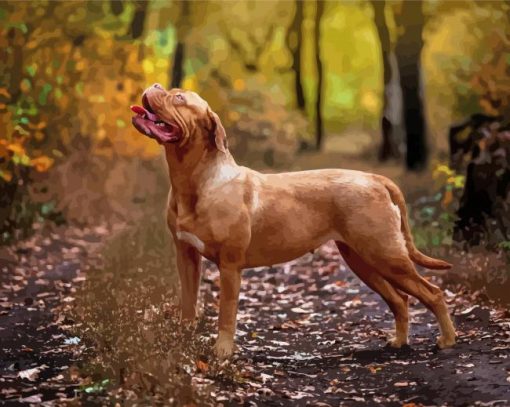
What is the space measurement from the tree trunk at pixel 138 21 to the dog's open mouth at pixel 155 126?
248 inches

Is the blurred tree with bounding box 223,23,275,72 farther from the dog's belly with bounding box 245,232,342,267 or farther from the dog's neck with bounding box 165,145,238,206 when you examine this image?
the dog's neck with bounding box 165,145,238,206

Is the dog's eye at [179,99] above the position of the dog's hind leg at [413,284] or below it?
above

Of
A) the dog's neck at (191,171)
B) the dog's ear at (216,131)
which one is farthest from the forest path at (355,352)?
the dog's ear at (216,131)

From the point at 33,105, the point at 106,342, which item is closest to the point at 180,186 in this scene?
the point at 106,342

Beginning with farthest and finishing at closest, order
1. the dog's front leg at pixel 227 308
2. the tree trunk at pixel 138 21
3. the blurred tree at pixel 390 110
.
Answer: the blurred tree at pixel 390 110 < the tree trunk at pixel 138 21 < the dog's front leg at pixel 227 308

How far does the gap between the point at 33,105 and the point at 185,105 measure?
477 cm

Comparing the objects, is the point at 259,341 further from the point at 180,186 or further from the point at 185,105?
the point at 185,105

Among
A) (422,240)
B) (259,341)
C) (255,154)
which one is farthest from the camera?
(255,154)

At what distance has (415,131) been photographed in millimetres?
13383

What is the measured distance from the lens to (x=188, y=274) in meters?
5.76

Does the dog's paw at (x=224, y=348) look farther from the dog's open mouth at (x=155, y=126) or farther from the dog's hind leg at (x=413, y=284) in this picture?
the dog's open mouth at (x=155, y=126)

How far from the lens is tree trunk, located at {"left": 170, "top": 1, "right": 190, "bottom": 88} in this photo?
13.1 m

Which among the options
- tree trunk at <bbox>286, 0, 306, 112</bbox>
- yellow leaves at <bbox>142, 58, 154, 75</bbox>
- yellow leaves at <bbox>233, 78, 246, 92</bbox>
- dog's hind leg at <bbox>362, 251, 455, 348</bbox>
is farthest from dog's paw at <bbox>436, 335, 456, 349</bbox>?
tree trunk at <bbox>286, 0, 306, 112</bbox>

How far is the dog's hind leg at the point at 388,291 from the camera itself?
19.7 feet
